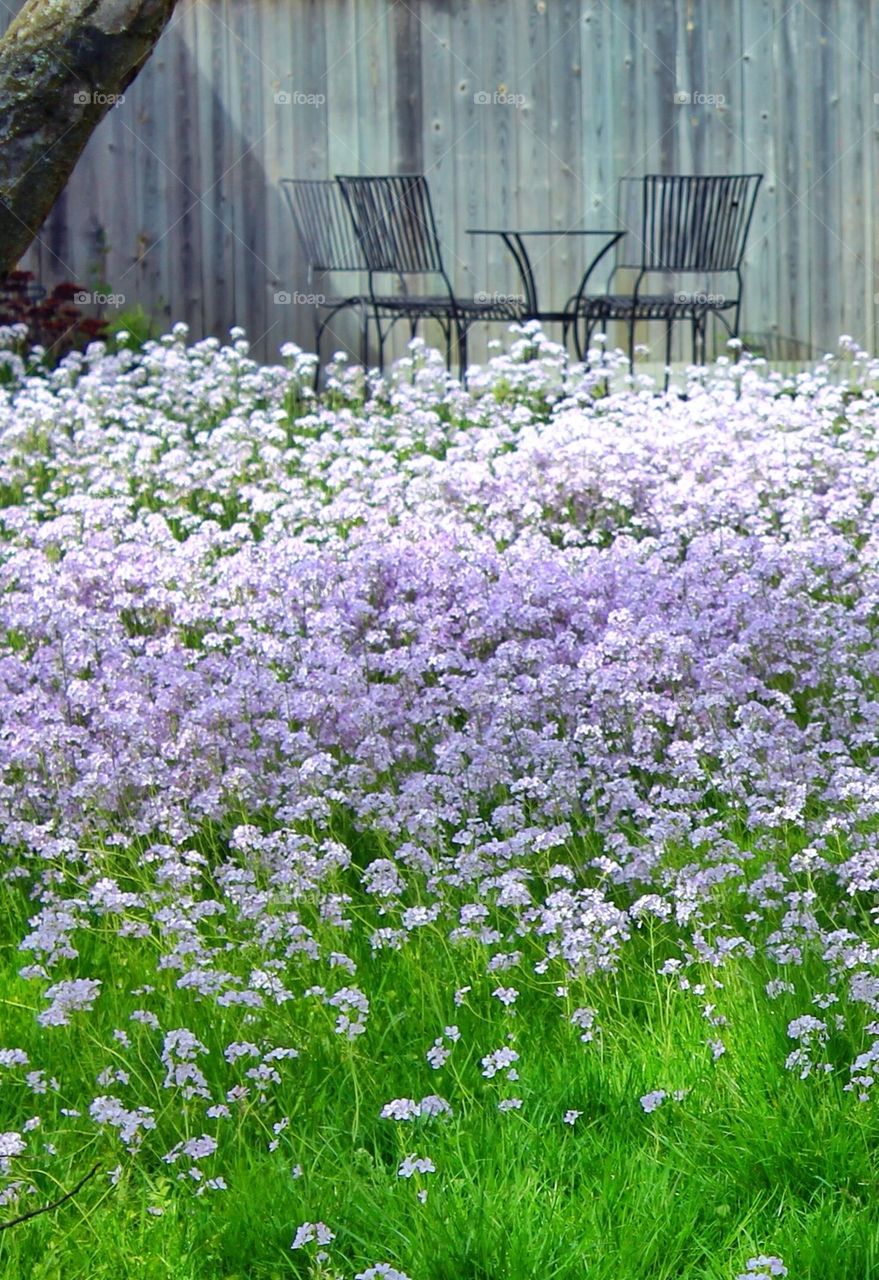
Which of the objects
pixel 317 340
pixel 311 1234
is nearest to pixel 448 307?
pixel 317 340

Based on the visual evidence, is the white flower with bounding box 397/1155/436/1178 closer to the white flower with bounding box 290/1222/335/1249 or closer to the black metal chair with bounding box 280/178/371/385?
the white flower with bounding box 290/1222/335/1249

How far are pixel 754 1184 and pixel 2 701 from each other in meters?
2.64

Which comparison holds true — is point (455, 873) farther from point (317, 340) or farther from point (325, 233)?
point (325, 233)

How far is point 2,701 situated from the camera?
14.3 ft

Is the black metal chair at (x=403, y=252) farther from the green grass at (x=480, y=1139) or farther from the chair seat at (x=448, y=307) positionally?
the green grass at (x=480, y=1139)

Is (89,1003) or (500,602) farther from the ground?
(500,602)

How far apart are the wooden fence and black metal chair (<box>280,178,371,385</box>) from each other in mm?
241

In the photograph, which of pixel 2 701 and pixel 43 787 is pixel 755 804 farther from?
pixel 2 701

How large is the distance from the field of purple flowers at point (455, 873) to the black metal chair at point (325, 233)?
4.73 m

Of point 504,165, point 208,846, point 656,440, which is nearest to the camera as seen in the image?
point 208,846

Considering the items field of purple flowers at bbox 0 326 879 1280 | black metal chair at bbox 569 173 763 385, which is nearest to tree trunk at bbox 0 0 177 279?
field of purple flowers at bbox 0 326 879 1280

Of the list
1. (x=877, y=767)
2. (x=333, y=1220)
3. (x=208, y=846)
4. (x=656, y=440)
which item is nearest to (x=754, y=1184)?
(x=333, y=1220)

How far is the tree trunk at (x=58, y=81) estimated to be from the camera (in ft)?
9.46

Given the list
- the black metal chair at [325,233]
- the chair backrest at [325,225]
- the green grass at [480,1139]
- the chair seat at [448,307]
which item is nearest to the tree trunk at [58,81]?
the green grass at [480,1139]
